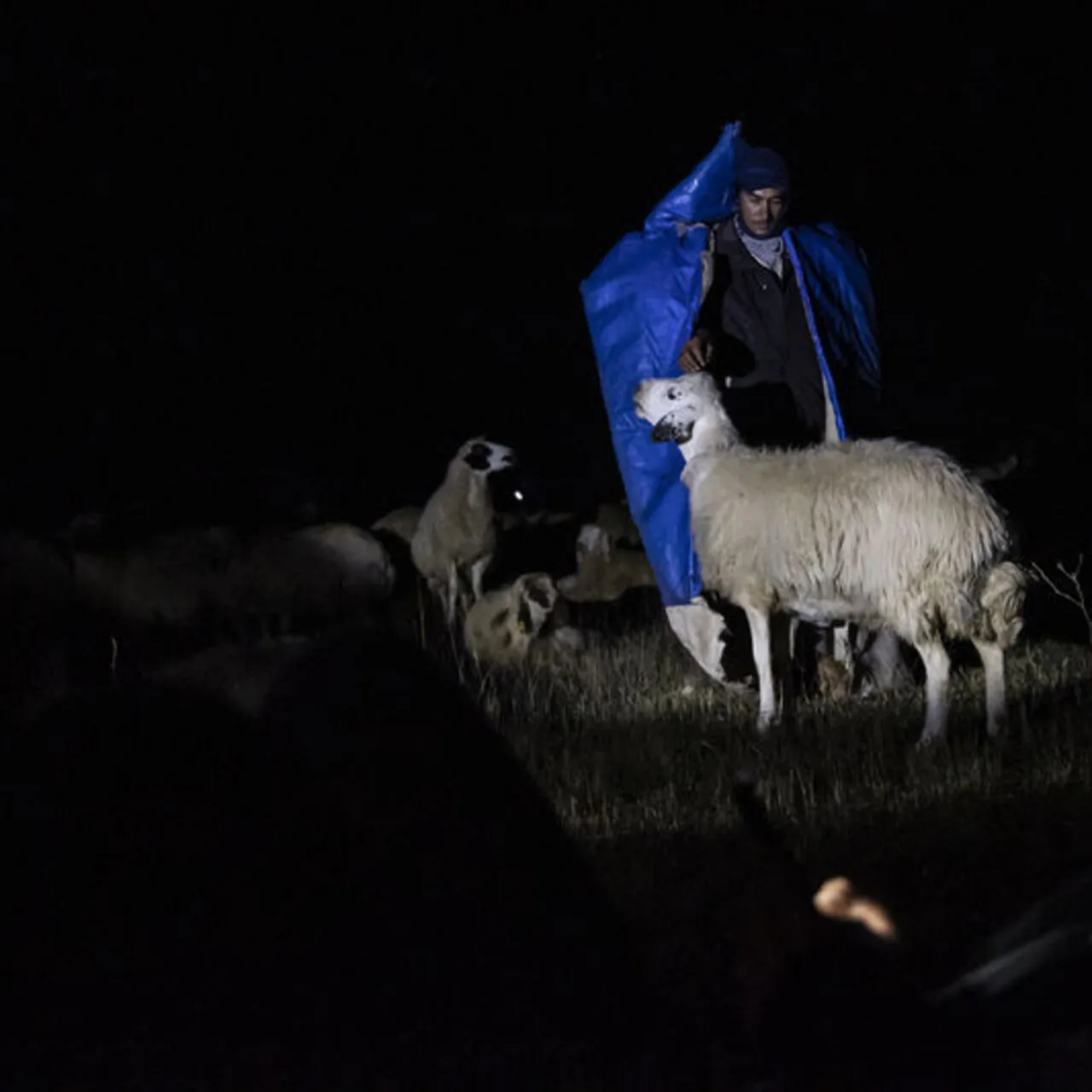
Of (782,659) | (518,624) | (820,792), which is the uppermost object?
(518,624)

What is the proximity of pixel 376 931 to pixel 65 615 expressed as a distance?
32.6ft

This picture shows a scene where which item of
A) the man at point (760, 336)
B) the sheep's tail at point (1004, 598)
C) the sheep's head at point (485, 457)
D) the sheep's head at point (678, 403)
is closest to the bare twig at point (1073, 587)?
the sheep's tail at point (1004, 598)

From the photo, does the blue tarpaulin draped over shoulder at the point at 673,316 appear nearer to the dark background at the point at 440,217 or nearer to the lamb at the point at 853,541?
the lamb at the point at 853,541

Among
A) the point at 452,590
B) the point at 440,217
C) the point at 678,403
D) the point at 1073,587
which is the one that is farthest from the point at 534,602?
the point at 440,217

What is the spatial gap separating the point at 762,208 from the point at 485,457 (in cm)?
452

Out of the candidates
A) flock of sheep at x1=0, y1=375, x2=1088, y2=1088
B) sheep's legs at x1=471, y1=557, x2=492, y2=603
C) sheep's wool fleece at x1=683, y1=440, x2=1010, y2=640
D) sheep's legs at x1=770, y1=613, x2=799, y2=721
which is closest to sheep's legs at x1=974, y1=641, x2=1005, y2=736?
sheep's wool fleece at x1=683, y1=440, x2=1010, y2=640

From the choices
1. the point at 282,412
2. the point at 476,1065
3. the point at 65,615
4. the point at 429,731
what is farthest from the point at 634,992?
the point at 282,412

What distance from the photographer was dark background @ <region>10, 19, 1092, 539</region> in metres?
23.4

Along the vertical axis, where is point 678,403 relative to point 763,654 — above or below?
above

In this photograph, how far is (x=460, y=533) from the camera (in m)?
12.6

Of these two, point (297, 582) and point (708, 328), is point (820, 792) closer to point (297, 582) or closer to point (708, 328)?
point (708, 328)

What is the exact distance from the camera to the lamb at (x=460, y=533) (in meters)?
12.5

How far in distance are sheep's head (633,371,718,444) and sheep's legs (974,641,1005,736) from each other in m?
1.52

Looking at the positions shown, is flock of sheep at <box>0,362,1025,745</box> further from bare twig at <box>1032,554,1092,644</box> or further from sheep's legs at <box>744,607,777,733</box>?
bare twig at <box>1032,554,1092,644</box>
